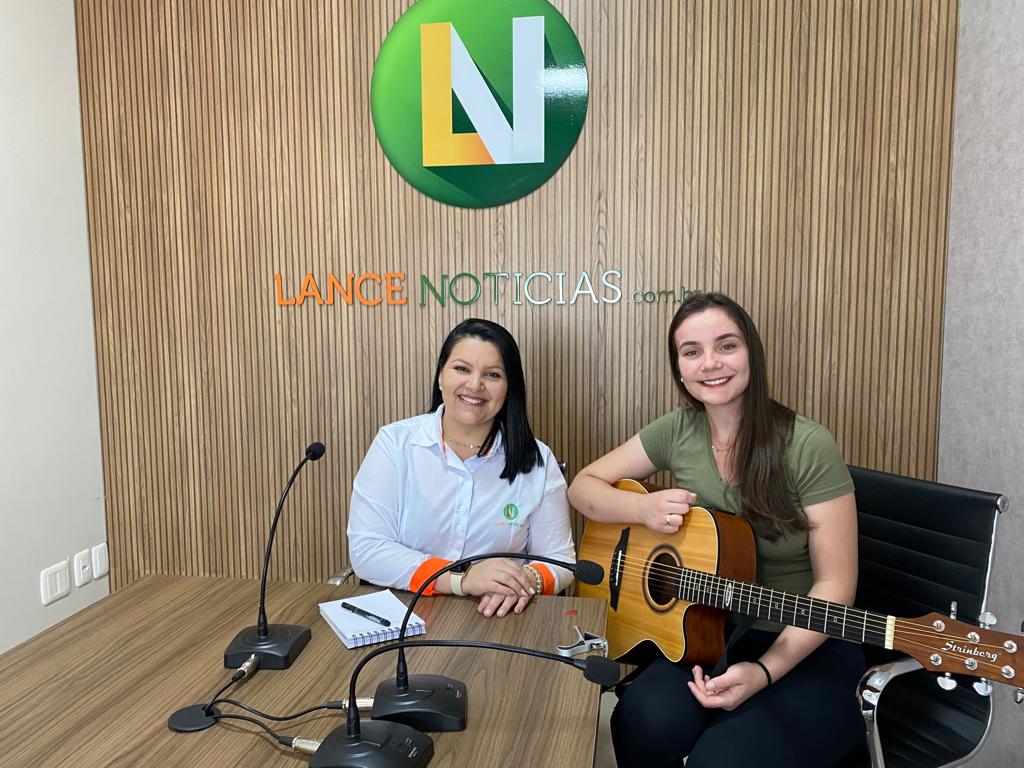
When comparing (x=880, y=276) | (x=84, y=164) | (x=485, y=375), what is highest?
(x=84, y=164)

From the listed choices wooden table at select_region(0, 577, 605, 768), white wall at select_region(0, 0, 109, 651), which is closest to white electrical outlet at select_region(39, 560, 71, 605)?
white wall at select_region(0, 0, 109, 651)

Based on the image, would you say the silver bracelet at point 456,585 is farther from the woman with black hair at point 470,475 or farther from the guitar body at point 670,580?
the guitar body at point 670,580

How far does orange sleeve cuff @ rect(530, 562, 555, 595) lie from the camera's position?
6.61 feet

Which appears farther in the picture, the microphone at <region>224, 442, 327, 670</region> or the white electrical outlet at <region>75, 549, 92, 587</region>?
the white electrical outlet at <region>75, 549, 92, 587</region>

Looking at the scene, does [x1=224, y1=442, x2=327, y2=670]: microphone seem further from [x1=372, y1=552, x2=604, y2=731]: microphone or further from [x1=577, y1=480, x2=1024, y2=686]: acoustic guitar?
[x1=577, y1=480, x2=1024, y2=686]: acoustic guitar

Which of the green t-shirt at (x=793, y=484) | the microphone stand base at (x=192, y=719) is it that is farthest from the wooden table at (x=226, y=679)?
the green t-shirt at (x=793, y=484)

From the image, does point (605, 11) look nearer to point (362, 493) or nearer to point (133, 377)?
point (362, 493)

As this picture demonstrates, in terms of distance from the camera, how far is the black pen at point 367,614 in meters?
1.68

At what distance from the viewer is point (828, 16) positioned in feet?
8.87

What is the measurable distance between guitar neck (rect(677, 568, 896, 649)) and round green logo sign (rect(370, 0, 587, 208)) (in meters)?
1.77

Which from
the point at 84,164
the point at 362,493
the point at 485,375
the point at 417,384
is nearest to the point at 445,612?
the point at 362,493

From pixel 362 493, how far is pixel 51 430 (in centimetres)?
187

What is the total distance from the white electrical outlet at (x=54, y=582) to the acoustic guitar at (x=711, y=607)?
2.42 m

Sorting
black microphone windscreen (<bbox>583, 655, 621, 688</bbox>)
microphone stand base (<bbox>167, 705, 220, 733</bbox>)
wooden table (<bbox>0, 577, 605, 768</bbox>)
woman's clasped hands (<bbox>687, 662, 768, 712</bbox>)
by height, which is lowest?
woman's clasped hands (<bbox>687, 662, 768, 712</bbox>)
